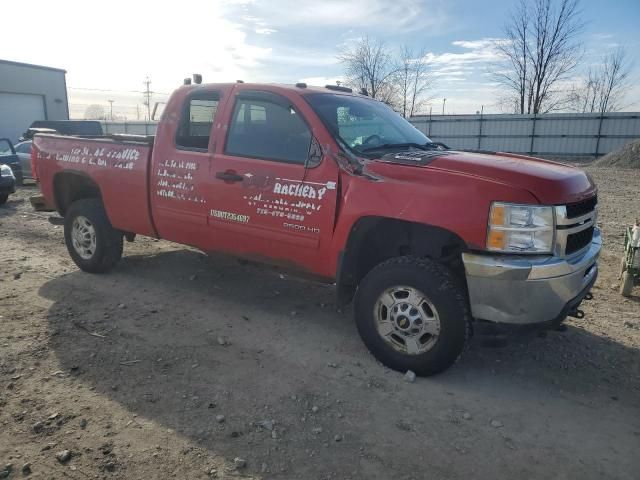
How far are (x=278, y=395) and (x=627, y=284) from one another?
3.86 m

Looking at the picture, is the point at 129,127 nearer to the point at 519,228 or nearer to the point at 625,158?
the point at 625,158

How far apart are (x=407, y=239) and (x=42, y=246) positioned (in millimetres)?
5646

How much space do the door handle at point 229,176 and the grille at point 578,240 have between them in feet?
8.27

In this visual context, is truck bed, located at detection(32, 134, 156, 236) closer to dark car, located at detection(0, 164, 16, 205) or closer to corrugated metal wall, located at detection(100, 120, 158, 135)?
dark car, located at detection(0, 164, 16, 205)

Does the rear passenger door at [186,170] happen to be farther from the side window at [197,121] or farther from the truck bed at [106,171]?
the truck bed at [106,171]

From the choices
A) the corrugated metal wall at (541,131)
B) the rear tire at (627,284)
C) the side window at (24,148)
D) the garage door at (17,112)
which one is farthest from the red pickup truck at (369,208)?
the garage door at (17,112)

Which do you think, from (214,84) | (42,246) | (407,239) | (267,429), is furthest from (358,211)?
(42,246)

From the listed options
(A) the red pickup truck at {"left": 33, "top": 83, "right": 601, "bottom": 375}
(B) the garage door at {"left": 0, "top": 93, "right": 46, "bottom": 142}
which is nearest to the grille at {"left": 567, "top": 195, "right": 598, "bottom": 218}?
(A) the red pickup truck at {"left": 33, "top": 83, "right": 601, "bottom": 375}

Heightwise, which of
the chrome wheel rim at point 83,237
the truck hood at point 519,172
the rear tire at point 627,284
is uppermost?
the truck hood at point 519,172

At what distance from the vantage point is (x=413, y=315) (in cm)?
349

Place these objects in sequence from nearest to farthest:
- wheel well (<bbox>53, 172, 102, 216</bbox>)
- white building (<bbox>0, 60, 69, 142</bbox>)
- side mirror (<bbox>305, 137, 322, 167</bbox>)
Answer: side mirror (<bbox>305, 137, 322, 167</bbox>), wheel well (<bbox>53, 172, 102, 216</bbox>), white building (<bbox>0, 60, 69, 142</bbox>)

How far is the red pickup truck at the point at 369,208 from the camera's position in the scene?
10.3ft

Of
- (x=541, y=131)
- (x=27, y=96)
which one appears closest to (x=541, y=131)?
(x=541, y=131)

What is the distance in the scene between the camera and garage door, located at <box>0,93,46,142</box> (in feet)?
95.0
